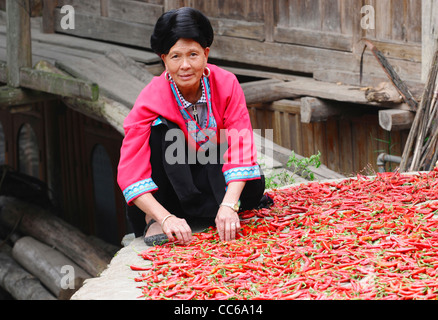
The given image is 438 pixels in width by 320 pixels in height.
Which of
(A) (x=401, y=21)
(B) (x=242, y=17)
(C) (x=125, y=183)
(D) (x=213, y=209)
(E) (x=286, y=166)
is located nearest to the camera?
(C) (x=125, y=183)

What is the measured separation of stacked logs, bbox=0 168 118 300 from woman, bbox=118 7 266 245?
390cm

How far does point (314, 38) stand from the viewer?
8.05m

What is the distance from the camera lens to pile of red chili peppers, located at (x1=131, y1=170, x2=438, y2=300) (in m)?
3.26

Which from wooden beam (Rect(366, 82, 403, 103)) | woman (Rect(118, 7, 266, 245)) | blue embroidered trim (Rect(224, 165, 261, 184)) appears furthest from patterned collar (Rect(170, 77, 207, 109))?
wooden beam (Rect(366, 82, 403, 103))

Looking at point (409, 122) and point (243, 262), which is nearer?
point (243, 262)

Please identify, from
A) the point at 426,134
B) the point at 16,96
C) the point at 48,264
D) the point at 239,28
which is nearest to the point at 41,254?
the point at 48,264

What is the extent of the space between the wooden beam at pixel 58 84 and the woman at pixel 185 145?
103 inches

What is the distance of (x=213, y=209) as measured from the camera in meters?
4.32

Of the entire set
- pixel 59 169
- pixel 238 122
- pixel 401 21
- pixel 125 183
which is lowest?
pixel 59 169

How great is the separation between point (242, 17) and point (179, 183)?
16.7ft

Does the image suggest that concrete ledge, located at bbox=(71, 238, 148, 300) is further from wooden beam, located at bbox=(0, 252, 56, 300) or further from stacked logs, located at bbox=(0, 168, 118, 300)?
wooden beam, located at bbox=(0, 252, 56, 300)

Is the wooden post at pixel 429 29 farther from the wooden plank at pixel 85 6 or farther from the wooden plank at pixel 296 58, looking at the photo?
the wooden plank at pixel 85 6
